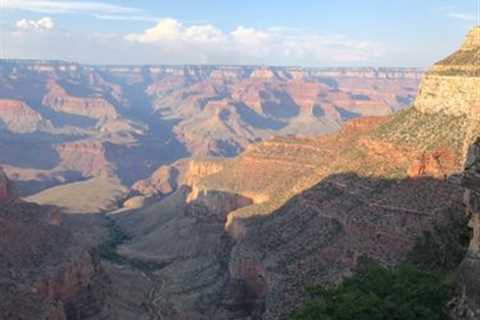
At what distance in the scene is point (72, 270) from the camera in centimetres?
6712

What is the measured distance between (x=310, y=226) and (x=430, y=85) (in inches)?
723

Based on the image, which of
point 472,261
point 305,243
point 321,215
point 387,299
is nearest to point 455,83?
point 321,215

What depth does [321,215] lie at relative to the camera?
2773 inches

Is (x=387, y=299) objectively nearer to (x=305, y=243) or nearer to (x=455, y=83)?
(x=305, y=243)

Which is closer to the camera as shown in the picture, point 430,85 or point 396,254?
point 396,254

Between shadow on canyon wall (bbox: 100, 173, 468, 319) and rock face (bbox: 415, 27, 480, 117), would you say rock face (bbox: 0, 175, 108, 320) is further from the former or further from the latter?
rock face (bbox: 415, 27, 480, 117)

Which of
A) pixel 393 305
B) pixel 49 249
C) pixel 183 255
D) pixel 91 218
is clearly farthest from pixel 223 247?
pixel 393 305

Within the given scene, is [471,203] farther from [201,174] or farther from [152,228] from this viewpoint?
[201,174]

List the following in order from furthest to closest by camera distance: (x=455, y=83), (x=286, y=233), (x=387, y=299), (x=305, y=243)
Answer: (x=286, y=233)
(x=305, y=243)
(x=455, y=83)
(x=387, y=299)

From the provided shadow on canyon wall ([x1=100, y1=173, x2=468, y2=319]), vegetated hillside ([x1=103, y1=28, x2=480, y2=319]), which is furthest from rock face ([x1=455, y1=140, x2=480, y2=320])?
vegetated hillside ([x1=103, y1=28, x2=480, y2=319])

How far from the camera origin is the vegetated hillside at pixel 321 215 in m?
56.6

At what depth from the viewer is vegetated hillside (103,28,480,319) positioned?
5662cm

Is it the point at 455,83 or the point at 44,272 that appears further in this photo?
the point at 455,83

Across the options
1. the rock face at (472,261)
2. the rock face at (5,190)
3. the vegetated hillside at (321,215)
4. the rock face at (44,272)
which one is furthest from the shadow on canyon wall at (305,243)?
the rock face at (5,190)
